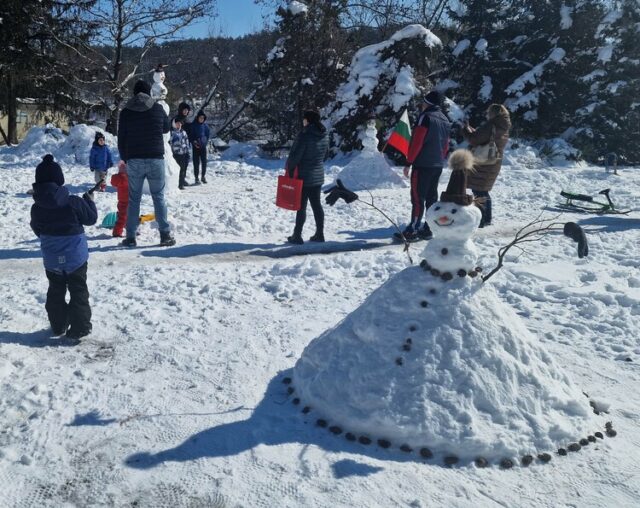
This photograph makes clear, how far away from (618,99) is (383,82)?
838 centimetres

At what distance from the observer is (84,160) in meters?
15.2

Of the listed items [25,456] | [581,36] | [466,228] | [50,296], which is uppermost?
[581,36]

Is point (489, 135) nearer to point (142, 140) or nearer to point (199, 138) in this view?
point (142, 140)

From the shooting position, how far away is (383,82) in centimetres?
1720

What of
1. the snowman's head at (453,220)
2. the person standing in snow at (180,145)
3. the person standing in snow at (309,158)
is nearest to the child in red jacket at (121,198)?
the person standing in snow at (309,158)

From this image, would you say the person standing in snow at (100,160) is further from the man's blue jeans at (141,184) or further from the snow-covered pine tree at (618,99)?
the snow-covered pine tree at (618,99)

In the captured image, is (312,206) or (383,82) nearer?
(312,206)

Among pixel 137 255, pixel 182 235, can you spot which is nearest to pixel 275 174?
pixel 182 235

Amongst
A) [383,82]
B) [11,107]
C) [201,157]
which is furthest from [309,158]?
[11,107]

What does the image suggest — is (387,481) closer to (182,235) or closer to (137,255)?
(137,255)

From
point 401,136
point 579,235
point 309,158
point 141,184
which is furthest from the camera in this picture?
point 401,136

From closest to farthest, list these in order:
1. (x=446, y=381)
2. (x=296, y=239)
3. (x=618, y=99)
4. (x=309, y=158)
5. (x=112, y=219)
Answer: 1. (x=446, y=381)
2. (x=309, y=158)
3. (x=296, y=239)
4. (x=112, y=219)
5. (x=618, y=99)

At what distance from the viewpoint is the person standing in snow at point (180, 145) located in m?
11.8

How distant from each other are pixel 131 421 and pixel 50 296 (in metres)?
1.64
